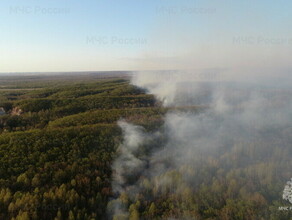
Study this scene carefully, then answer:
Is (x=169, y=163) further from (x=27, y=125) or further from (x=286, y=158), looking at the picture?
(x=27, y=125)

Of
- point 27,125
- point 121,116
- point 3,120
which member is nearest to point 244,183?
point 121,116

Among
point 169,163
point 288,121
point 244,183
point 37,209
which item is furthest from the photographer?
point 288,121

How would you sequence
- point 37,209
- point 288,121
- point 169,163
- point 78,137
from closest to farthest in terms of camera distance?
point 37,209 < point 169,163 < point 78,137 < point 288,121

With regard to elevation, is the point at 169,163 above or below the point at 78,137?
below

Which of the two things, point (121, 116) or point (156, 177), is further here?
point (121, 116)

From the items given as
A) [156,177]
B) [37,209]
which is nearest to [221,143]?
[156,177]

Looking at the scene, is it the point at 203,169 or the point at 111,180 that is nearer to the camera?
the point at 111,180

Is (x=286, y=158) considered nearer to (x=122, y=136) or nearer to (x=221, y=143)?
(x=221, y=143)
